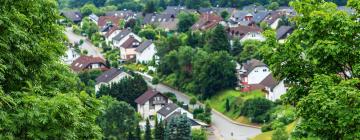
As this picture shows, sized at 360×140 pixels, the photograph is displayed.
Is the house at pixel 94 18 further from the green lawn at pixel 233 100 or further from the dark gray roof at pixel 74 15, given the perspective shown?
the green lawn at pixel 233 100

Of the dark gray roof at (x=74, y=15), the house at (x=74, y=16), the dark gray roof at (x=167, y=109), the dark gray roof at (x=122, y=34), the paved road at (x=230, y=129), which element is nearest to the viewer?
the paved road at (x=230, y=129)

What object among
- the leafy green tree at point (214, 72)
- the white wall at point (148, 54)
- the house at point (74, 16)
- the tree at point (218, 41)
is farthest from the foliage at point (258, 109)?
the house at point (74, 16)

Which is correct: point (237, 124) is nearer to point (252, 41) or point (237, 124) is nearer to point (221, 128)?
point (221, 128)

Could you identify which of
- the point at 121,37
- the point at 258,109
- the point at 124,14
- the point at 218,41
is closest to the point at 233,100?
the point at 258,109

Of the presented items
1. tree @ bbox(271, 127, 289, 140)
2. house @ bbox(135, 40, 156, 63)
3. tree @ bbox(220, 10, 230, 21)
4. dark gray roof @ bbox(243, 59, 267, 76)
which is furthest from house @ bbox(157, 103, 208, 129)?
tree @ bbox(220, 10, 230, 21)

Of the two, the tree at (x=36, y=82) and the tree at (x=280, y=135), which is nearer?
the tree at (x=36, y=82)

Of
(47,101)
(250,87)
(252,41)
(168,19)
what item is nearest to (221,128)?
(250,87)

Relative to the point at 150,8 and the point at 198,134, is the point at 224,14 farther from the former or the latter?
the point at 198,134
